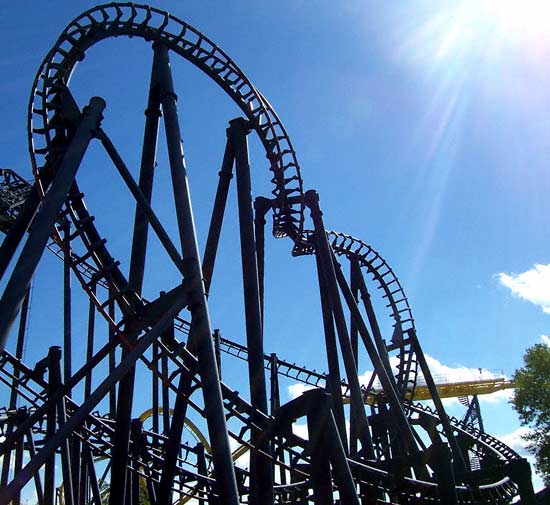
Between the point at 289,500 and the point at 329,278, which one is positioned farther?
the point at 329,278

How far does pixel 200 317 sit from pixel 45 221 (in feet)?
5.61

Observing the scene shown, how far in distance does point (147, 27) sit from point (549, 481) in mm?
14132

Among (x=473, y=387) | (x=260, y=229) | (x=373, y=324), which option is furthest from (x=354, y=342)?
(x=473, y=387)

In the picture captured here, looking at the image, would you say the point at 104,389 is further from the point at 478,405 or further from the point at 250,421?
the point at 478,405

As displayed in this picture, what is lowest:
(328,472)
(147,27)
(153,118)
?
(328,472)

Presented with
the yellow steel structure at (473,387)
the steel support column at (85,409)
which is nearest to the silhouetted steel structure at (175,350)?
the steel support column at (85,409)

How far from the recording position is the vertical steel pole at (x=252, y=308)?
22.1ft

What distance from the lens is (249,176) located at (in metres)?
8.43

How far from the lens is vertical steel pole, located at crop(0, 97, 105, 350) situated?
4.79m

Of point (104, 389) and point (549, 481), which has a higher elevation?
point (549, 481)

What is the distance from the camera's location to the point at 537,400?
50.6 feet

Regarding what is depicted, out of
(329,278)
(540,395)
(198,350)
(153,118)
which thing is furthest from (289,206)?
(540,395)

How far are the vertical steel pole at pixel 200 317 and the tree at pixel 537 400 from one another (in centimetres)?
1241

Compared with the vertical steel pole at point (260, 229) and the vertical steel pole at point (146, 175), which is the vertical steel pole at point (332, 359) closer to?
the vertical steel pole at point (260, 229)
